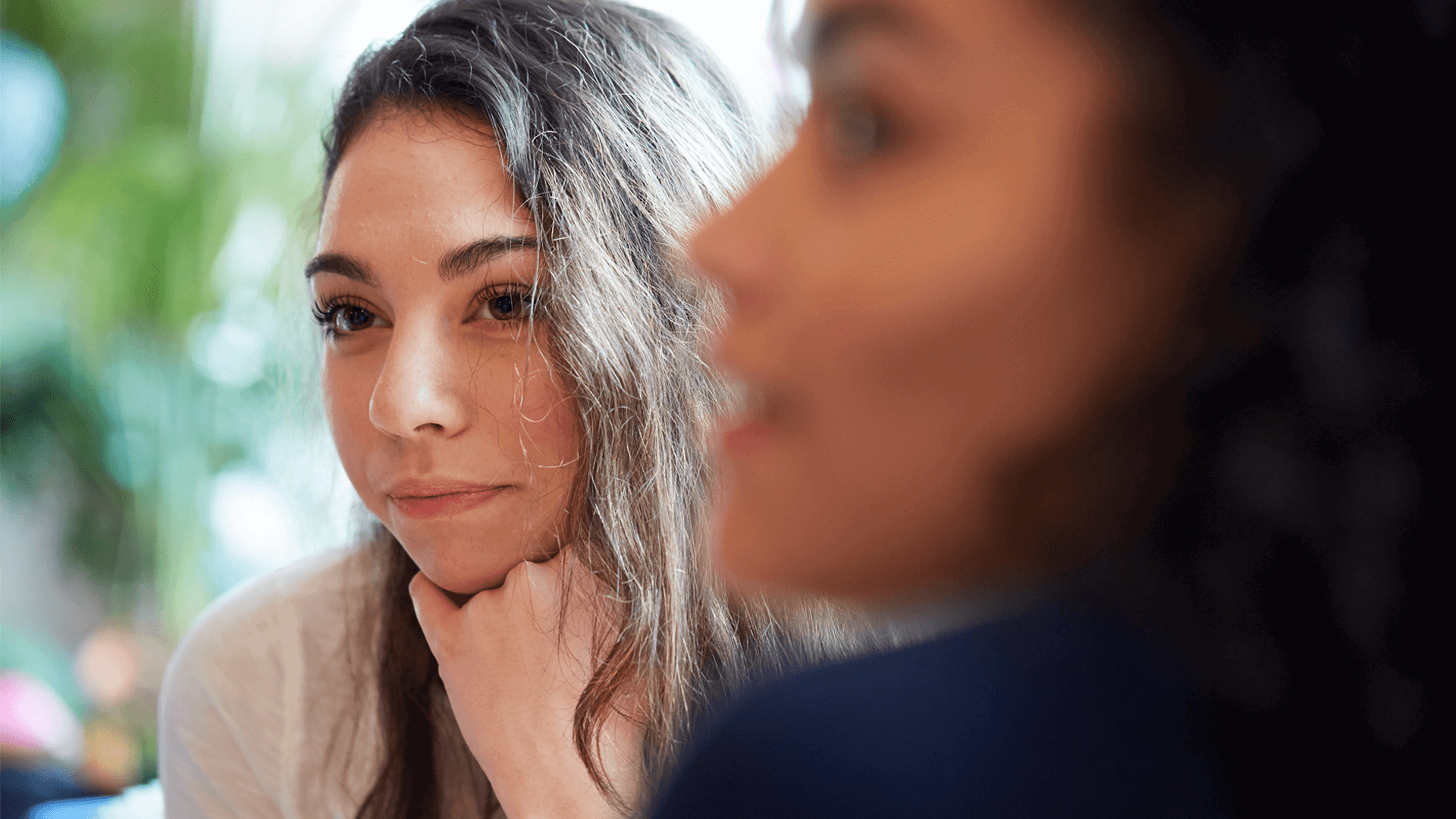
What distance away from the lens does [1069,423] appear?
29 centimetres

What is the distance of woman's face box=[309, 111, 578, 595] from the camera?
598 millimetres

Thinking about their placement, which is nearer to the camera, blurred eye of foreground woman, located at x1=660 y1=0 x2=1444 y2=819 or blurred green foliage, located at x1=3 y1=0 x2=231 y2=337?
blurred eye of foreground woman, located at x1=660 y1=0 x2=1444 y2=819

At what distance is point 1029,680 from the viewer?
292mm

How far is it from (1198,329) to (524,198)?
17.3 inches

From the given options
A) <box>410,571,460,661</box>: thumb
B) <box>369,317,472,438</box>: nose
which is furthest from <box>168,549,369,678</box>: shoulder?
<box>369,317,472,438</box>: nose

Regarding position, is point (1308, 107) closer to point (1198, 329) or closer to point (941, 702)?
point (1198, 329)

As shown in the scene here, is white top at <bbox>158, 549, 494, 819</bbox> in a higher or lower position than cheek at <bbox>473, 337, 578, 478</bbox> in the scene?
lower

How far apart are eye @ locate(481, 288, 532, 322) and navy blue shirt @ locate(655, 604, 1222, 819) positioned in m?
0.37

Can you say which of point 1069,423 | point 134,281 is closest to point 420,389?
point 1069,423

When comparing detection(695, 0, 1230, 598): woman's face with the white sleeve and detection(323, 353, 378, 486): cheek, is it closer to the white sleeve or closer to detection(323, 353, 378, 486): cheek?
detection(323, 353, 378, 486): cheek

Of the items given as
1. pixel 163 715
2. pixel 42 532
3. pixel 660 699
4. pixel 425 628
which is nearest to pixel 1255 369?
pixel 660 699

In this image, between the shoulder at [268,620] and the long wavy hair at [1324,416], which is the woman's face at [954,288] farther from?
the shoulder at [268,620]

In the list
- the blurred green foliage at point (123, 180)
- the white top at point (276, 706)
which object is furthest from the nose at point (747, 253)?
the blurred green foliage at point (123, 180)

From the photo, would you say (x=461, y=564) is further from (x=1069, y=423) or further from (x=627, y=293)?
(x=1069, y=423)
